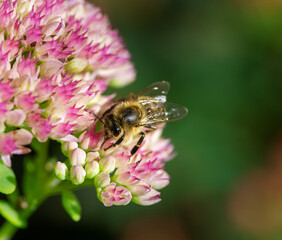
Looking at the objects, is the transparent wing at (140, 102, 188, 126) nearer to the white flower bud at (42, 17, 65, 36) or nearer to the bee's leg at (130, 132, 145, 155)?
the bee's leg at (130, 132, 145, 155)

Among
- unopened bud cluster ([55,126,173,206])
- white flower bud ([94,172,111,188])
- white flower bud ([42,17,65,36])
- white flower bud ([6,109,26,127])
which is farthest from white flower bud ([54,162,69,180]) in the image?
white flower bud ([42,17,65,36])

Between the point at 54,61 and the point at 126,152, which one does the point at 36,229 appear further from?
the point at 54,61

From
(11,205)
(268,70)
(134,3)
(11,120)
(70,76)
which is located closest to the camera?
(11,120)

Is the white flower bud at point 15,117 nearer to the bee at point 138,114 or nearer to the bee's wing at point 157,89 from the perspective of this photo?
the bee at point 138,114

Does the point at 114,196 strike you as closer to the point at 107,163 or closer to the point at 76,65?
the point at 107,163

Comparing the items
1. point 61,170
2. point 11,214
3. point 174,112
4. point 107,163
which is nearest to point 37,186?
point 11,214

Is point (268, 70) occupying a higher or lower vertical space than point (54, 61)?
lower

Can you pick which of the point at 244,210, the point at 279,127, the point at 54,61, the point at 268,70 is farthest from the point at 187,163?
the point at 54,61
